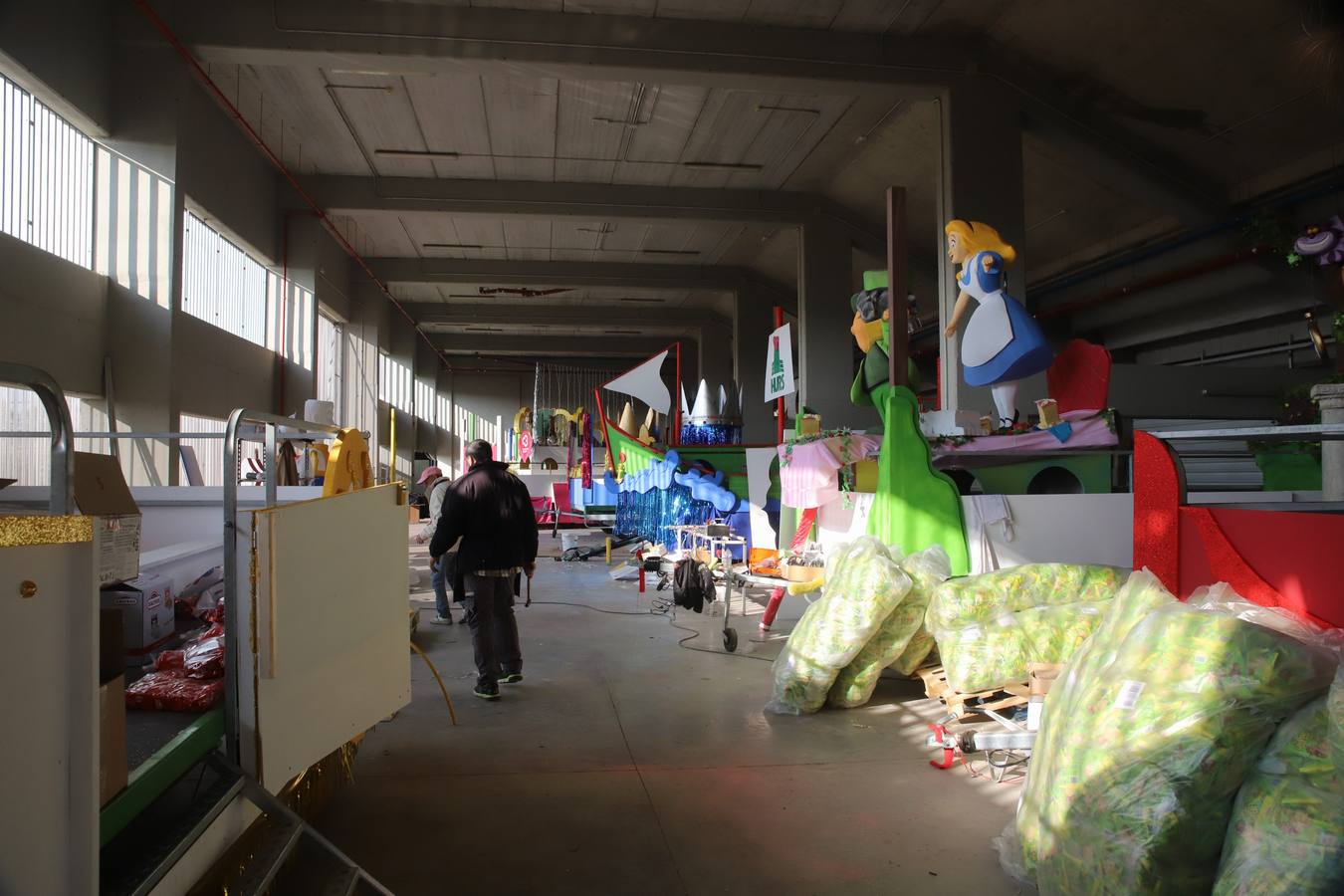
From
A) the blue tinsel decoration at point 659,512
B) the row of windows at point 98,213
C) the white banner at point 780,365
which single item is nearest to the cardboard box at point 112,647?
the white banner at point 780,365

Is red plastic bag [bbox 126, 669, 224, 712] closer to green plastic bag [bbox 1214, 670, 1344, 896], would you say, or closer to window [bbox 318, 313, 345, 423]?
green plastic bag [bbox 1214, 670, 1344, 896]

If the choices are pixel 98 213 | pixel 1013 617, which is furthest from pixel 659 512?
pixel 1013 617

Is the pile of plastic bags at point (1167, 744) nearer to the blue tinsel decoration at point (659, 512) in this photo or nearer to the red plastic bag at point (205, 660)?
the red plastic bag at point (205, 660)

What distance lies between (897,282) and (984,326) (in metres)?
1.26

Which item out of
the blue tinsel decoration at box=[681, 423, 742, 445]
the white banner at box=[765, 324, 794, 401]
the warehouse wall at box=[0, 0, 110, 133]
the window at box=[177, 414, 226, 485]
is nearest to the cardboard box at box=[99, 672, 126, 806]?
the white banner at box=[765, 324, 794, 401]

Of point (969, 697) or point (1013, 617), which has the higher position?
point (1013, 617)

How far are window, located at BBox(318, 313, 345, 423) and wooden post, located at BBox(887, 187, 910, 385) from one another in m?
11.7

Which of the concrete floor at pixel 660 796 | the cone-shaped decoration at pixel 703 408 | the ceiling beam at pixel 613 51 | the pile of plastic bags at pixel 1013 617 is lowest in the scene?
the concrete floor at pixel 660 796

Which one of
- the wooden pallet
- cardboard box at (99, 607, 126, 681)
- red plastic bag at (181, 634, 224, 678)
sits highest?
cardboard box at (99, 607, 126, 681)

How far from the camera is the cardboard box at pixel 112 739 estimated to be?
64.4 inches

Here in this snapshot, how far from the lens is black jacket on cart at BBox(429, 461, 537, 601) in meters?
4.83

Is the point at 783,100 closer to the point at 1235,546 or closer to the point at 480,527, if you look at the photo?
the point at 480,527

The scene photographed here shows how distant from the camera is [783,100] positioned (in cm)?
1034

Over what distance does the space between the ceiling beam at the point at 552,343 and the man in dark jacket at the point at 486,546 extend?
65.3ft
